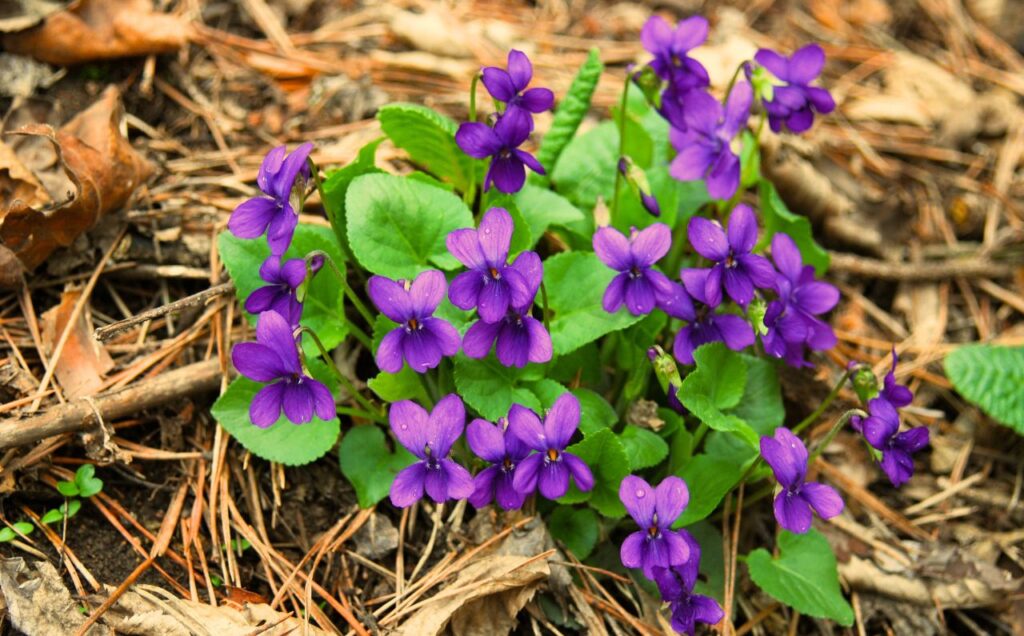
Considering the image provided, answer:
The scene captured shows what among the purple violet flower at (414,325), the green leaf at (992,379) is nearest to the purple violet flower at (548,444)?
the purple violet flower at (414,325)

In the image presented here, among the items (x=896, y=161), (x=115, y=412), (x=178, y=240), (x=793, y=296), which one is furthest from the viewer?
(x=896, y=161)

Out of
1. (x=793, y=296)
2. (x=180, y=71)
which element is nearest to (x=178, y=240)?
(x=180, y=71)

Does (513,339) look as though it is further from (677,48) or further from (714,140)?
(677,48)

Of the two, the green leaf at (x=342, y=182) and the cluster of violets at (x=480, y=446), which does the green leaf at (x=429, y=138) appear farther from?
the cluster of violets at (x=480, y=446)

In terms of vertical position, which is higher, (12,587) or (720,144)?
(720,144)

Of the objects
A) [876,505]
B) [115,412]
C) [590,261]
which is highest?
[590,261]

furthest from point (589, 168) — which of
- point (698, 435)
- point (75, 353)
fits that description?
point (75, 353)

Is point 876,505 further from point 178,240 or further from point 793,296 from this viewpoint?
point 178,240
